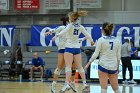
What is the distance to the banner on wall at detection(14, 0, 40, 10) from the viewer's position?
82.1 ft

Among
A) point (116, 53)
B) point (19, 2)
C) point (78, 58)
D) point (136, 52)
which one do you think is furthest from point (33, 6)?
point (116, 53)

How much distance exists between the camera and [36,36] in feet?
77.3

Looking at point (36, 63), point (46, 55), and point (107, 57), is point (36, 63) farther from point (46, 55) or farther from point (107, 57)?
point (107, 57)

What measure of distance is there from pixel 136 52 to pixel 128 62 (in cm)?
305

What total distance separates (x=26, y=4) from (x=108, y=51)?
18044mm

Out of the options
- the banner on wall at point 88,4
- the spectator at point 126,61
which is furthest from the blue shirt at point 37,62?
the banner on wall at point 88,4

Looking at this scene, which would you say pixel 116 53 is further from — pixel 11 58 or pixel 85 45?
pixel 11 58

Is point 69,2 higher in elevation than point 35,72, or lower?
higher

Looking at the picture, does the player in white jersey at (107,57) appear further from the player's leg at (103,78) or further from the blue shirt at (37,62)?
the blue shirt at (37,62)

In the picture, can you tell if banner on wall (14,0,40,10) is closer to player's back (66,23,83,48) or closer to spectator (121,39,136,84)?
spectator (121,39,136,84)

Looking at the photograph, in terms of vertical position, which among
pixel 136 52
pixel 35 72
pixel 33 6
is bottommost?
pixel 35 72

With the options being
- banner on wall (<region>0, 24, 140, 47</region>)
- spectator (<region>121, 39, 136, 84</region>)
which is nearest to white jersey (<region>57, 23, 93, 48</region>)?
spectator (<region>121, 39, 136, 84</region>)

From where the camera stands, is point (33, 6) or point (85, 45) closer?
point (85, 45)

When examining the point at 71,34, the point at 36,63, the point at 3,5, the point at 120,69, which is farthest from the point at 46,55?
the point at 71,34
